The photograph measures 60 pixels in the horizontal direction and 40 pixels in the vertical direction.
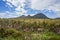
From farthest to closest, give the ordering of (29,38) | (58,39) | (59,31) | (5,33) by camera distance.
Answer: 1. (59,31)
2. (5,33)
3. (58,39)
4. (29,38)

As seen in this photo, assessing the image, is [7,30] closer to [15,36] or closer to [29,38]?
[15,36]

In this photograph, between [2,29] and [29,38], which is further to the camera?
[2,29]

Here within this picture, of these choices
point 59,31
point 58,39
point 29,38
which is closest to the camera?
point 29,38

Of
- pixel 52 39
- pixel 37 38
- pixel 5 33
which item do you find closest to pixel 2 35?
pixel 5 33

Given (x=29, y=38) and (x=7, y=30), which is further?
(x=7, y=30)

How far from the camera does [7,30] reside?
994cm

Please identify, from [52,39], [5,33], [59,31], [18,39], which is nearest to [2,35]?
[5,33]

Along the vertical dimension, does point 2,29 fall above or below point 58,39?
above

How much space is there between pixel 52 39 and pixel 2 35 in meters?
2.78

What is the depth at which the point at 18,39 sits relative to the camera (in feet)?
26.9

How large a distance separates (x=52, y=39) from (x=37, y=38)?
794 millimetres

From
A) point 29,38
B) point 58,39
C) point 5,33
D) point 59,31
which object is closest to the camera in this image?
point 29,38

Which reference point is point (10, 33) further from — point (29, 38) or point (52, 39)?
point (52, 39)

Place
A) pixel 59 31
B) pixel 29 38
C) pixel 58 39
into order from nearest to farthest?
pixel 29 38, pixel 58 39, pixel 59 31
